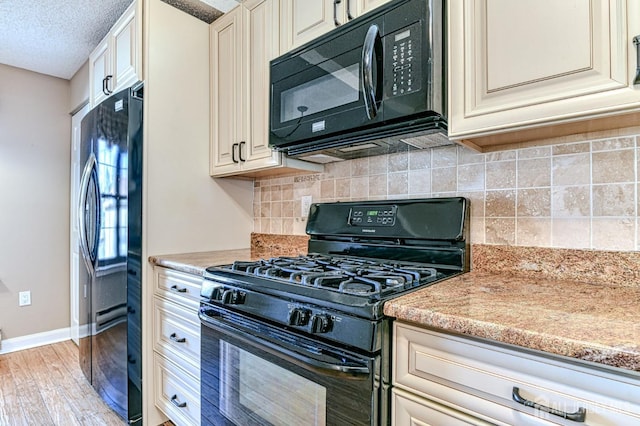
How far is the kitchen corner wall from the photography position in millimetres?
1122

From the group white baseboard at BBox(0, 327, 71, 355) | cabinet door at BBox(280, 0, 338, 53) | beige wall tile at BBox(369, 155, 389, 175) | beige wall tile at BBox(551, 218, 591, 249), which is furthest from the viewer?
white baseboard at BBox(0, 327, 71, 355)

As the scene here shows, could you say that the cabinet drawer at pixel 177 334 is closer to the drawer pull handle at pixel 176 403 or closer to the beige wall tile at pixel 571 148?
the drawer pull handle at pixel 176 403

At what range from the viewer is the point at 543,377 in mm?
700

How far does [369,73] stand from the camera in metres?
1.26

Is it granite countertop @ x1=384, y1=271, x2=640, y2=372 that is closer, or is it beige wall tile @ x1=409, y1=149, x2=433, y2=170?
granite countertop @ x1=384, y1=271, x2=640, y2=372

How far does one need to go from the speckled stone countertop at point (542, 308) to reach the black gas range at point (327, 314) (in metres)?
0.11

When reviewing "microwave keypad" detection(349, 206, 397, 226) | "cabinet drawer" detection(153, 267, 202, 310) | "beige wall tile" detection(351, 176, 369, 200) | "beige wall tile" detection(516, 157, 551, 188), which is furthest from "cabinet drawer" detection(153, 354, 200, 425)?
"beige wall tile" detection(516, 157, 551, 188)

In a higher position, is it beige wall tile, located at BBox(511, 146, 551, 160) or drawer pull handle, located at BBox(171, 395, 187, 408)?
beige wall tile, located at BBox(511, 146, 551, 160)

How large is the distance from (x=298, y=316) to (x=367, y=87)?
32.7 inches

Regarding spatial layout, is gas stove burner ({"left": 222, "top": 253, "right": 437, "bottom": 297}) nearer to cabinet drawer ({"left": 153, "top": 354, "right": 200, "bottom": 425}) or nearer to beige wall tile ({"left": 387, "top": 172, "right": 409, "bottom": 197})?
beige wall tile ({"left": 387, "top": 172, "right": 409, "bottom": 197})

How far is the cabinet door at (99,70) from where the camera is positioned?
2227mm

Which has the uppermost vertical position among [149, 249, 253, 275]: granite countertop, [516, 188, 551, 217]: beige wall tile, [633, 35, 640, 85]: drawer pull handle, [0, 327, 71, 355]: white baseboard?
[633, 35, 640, 85]: drawer pull handle

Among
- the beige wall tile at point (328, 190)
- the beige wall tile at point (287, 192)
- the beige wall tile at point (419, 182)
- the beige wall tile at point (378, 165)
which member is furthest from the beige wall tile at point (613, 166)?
the beige wall tile at point (287, 192)

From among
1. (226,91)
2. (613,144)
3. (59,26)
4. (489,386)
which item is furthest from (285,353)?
(59,26)
